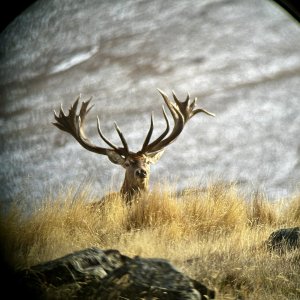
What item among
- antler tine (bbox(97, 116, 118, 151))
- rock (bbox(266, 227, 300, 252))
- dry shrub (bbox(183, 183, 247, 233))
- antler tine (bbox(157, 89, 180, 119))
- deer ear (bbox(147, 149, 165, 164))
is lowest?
rock (bbox(266, 227, 300, 252))

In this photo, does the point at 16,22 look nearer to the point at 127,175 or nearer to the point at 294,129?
the point at 127,175

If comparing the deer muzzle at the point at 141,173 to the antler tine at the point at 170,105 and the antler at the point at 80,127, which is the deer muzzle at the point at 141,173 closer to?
the antler at the point at 80,127

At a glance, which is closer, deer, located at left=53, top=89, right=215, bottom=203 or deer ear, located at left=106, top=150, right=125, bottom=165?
deer, located at left=53, top=89, right=215, bottom=203

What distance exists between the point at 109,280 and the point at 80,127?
0.76 meters

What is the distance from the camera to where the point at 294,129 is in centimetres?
209

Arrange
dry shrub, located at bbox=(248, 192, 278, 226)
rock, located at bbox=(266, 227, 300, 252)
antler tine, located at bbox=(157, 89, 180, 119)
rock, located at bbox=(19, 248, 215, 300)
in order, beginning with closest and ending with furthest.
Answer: rock, located at bbox=(19, 248, 215, 300) → rock, located at bbox=(266, 227, 300, 252) → dry shrub, located at bbox=(248, 192, 278, 226) → antler tine, located at bbox=(157, 89, 180, 119)

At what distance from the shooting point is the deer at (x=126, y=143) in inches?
81.7

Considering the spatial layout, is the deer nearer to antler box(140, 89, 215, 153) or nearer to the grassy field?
antler box(140, 89, 215, 153)

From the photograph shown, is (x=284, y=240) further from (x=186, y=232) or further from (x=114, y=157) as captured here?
(x=114, y=157)

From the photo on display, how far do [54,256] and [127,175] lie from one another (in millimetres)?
564

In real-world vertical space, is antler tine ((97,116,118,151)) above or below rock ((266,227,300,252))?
above

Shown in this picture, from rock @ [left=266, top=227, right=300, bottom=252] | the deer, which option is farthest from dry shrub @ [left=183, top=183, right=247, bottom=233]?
the deer

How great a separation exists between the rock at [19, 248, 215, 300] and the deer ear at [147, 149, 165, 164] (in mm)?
542

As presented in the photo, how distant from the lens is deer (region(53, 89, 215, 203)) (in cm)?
207
